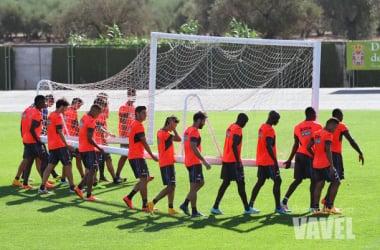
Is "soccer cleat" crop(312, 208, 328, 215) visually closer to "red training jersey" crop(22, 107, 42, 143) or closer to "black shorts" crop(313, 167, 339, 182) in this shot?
"black shorts" crop(313, 167, 339, 182)

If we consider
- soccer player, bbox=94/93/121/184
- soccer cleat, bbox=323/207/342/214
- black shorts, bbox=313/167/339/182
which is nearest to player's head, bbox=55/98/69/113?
soccer player, bbox=94/93/121/184

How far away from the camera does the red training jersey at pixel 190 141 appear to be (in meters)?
13.0

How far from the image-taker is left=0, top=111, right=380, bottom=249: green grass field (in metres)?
11.3

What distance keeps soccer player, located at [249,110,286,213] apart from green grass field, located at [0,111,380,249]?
1.09 ft

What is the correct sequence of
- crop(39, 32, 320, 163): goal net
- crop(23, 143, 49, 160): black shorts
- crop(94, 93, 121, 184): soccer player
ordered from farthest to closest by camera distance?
crop(39, 32, 320, 163): goal net < crop(94, 93, 121, 184): soccer player < crop(23, 143, 49, 160): black shorts

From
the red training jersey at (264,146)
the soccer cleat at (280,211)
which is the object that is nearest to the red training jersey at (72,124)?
the red training jersey at (264,146)

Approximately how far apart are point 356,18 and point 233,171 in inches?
2404

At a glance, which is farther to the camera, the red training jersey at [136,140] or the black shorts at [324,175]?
the red training jersey at [136,140]

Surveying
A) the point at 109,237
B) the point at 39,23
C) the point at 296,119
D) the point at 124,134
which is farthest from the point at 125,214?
the point at 39,23

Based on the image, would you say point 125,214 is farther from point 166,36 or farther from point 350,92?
point 350,92

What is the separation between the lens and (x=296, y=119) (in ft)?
93.9

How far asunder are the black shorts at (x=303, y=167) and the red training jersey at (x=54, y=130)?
4470mm

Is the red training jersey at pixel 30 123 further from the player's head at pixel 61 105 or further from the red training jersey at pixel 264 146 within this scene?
the red training jersey at pixel 264 146

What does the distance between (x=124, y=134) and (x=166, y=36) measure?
7.57 ft
